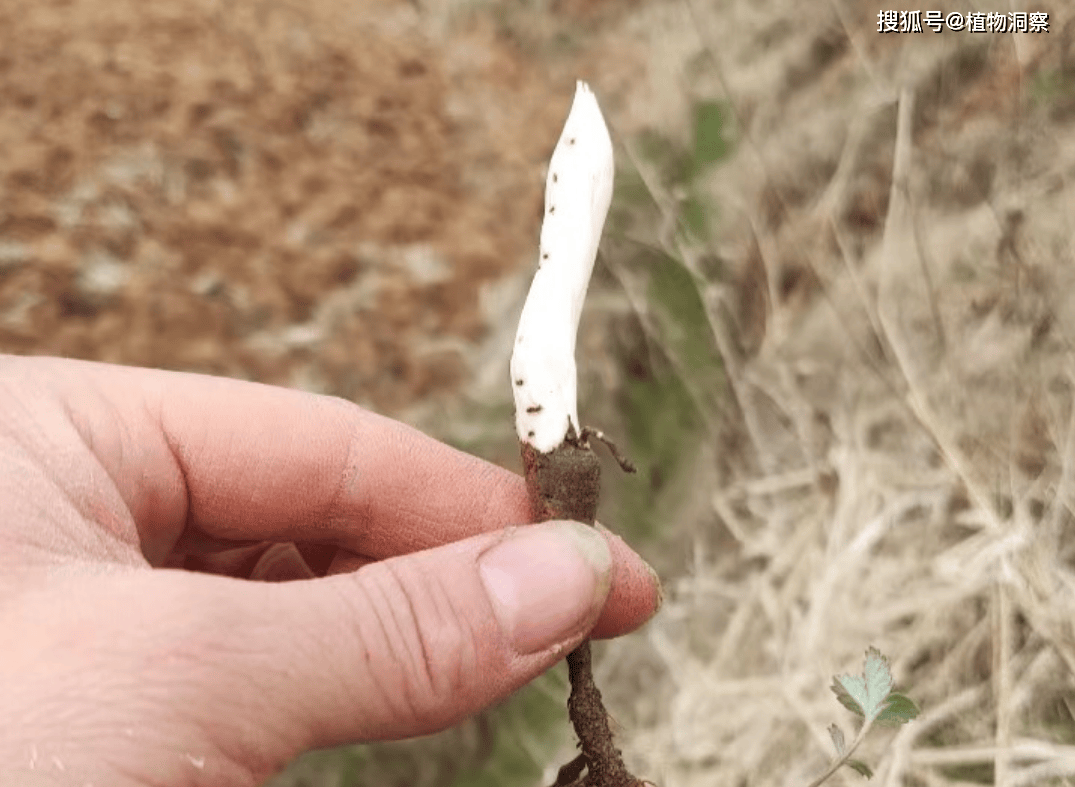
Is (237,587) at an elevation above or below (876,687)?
above

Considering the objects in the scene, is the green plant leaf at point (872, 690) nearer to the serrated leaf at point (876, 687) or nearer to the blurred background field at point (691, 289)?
the serrated leaf at point (876, 687)

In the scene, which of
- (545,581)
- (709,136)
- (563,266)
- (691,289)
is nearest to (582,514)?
(545,581)

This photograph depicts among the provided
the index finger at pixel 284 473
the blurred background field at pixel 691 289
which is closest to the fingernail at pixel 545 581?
the index finger at pixel 284 473

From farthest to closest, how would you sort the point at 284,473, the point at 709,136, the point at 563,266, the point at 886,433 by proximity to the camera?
the point at 709,136, the point at 886,433, the point at 284,473, the point at 563,266

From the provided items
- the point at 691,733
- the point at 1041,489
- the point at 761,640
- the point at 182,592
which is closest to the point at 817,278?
the point at 1041,489

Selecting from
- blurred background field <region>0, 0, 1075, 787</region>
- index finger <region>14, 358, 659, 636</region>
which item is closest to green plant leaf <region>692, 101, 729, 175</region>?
blurred background field <region>0, 0, 1075, 787</region>

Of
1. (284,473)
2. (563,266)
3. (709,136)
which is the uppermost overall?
(709,136)

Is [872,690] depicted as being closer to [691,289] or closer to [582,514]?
[582,514]

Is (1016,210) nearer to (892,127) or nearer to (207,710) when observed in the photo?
(892,127)
